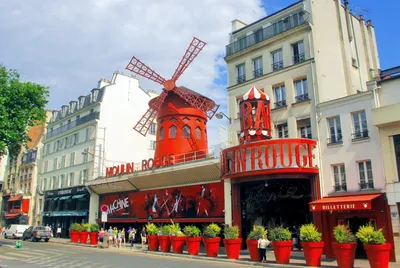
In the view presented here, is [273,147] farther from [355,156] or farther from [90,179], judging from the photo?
[90,179]

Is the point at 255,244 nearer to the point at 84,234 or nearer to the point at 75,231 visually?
the point at 84,234

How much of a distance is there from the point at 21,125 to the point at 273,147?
17.4m

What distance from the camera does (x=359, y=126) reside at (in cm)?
1619

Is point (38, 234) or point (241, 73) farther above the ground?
point (241, 73)

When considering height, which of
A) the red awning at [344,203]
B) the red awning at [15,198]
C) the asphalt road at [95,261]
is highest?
the red awning at [15,198]

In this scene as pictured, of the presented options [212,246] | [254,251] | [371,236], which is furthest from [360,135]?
[212,246]

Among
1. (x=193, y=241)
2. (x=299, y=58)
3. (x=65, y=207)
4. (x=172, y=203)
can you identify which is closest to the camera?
(x=193, y=241)

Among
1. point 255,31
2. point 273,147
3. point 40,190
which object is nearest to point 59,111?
point 40,190

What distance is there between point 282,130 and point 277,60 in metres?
3.75

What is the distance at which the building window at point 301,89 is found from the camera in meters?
18.3

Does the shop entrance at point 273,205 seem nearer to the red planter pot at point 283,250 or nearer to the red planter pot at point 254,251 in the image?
the red planter pot at point 254,251

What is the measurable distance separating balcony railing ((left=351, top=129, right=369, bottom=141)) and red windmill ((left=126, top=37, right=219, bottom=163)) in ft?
41.5

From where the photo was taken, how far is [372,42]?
912 inches

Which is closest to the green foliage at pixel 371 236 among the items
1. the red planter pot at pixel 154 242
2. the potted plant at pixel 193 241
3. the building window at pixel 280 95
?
the potted plant at pixel 193 241
